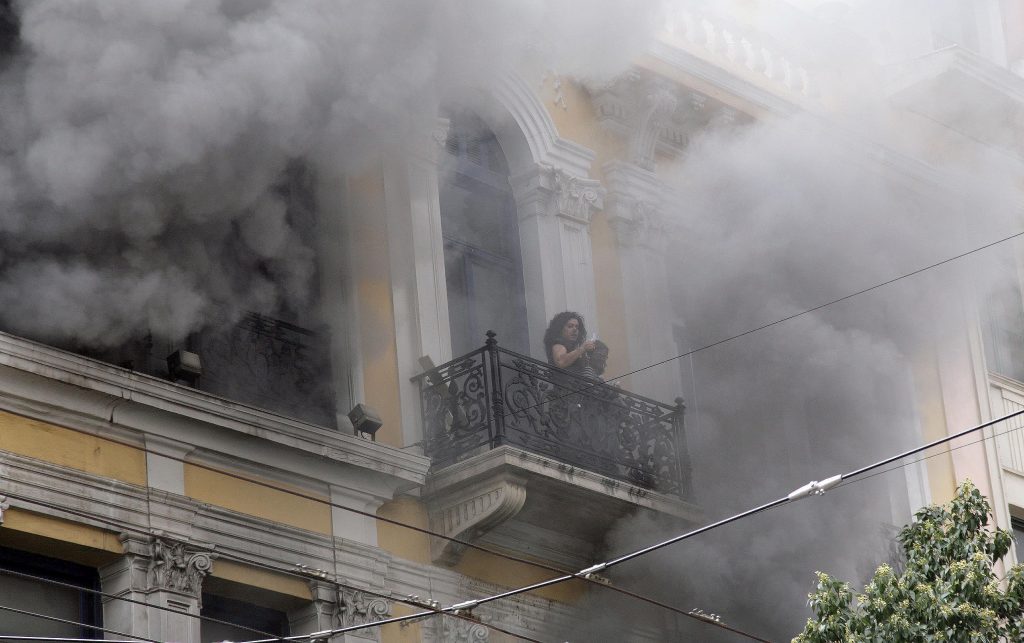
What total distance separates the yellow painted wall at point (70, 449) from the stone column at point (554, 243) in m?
4.19

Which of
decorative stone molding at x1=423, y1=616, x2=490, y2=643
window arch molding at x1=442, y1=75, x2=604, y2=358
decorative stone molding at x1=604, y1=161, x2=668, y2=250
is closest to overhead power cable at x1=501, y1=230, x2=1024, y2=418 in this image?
window arch molding at x1=442, y1=75, x2=604, y2=358

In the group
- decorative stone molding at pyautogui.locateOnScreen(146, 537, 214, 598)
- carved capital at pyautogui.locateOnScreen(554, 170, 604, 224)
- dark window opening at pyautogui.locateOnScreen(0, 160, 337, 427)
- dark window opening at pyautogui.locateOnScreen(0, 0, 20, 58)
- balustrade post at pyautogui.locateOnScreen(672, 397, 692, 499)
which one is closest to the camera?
decorative stone molding at pyautogui.locateOnScreen(146, 537, 214, 598)

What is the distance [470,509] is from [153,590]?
2477mm

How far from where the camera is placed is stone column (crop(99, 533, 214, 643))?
44.7ft

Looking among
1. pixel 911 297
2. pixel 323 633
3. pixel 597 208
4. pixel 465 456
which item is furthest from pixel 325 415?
pixel 911 297

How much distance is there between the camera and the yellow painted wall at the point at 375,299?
1577 cm

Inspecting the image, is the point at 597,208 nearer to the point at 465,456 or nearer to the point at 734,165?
the point at 734,165

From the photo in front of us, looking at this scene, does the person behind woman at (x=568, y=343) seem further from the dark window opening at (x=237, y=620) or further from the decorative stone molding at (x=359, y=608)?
the dark window opening at (x=237, y=620)

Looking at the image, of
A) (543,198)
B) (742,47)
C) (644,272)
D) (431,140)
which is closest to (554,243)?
(543,198)

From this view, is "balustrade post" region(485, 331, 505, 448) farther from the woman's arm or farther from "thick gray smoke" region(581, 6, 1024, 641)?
"thick gray smoke" region(581, 6, 1024, 641)

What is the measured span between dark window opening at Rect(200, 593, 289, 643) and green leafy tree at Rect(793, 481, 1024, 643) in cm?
323

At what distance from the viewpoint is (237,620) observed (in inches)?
572

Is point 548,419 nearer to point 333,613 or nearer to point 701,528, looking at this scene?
point 701,528

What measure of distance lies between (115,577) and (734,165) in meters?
7.42
